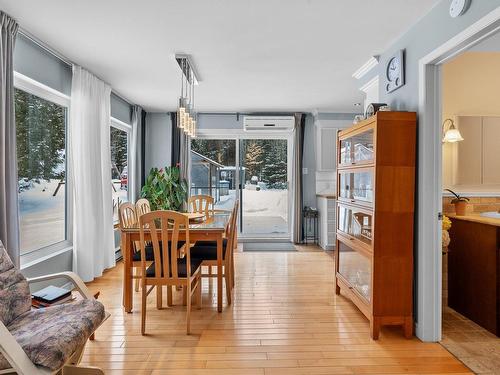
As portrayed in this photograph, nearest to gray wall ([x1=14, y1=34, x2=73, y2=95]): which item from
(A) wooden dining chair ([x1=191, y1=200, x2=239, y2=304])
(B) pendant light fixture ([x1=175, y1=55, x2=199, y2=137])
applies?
(B) pendant light fixture ([x1=175, y1=55, x2=199, y2=137])

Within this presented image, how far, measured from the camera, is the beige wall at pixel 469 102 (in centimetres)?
343

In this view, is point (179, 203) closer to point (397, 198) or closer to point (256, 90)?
point (256, 90)

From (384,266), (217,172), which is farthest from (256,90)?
(384,266)

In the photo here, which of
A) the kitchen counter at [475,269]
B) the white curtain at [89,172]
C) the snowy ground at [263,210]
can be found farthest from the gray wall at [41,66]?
the kitchen counter at [475,269]

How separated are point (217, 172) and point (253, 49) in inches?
135

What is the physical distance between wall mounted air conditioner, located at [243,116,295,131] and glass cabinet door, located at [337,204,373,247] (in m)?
2.90

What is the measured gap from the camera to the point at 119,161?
5484 millimetres

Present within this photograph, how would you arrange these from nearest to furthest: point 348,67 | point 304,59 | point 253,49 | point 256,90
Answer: point 253,49, point 304,59, point 348,67, point 256,90

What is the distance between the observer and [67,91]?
377 cm

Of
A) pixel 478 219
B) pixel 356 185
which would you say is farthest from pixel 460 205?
pixel 356 185

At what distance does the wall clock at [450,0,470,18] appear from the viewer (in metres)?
2.03

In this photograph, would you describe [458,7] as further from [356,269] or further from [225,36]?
[356,269]

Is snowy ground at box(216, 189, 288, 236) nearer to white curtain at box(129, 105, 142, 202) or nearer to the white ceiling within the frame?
white curtain at box(129, 105, 142, 202)

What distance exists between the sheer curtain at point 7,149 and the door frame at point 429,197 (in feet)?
10.1
